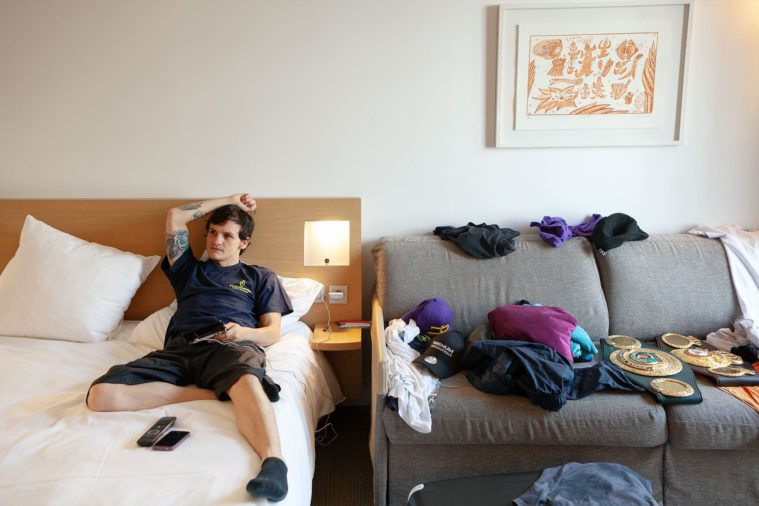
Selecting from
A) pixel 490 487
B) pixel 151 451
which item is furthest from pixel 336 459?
pixel 151 451

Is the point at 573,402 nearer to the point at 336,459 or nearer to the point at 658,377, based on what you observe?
the point at 658,377

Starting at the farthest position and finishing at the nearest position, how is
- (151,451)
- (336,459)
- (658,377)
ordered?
(336,459)
(658,377)
(151,451)

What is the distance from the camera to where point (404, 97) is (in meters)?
2.39

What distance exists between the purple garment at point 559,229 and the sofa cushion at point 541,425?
856mm

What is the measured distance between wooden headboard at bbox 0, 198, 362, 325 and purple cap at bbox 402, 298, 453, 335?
1.41 ft

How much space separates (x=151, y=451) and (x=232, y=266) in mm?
977

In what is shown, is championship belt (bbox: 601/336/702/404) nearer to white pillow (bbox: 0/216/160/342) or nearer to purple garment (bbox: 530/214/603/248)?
purple garment (bbox: 530/214/603/248)

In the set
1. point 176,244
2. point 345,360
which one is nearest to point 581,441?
point 345,360

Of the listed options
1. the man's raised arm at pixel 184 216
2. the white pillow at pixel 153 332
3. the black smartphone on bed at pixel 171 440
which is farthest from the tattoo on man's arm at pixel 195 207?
the black smartphone on bed at pixel 171 440

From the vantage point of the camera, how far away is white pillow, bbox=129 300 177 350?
2.06 metres

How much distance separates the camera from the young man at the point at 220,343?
1.42 m

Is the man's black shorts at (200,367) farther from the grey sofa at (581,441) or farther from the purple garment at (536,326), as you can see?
the purple garment at (536,326)

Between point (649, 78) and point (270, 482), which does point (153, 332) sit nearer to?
point (270, 482)

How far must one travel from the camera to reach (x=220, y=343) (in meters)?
1.80
